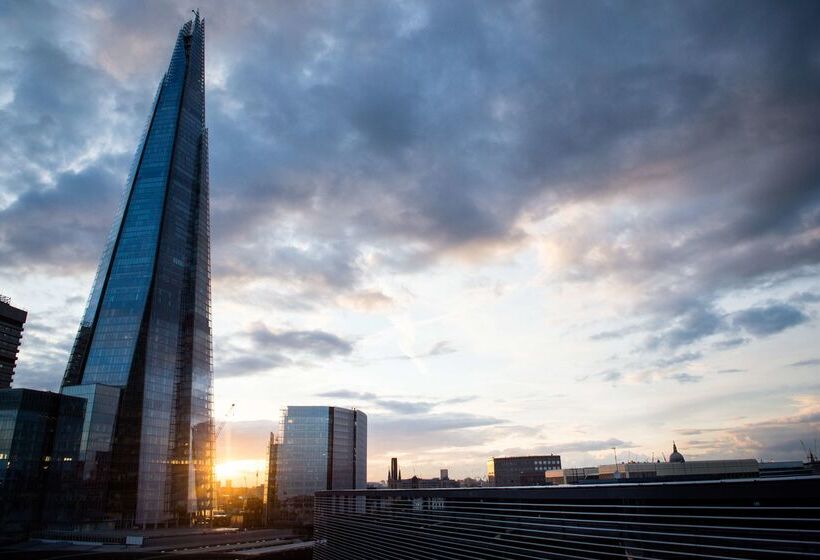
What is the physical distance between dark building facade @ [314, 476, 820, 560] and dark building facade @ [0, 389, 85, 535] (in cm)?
14600

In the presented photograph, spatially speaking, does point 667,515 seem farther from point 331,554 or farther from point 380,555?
point 331,554

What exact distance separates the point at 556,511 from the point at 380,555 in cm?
4380

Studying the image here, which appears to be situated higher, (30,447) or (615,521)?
(30,447)

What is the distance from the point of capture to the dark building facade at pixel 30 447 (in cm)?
15800

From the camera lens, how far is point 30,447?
540ft

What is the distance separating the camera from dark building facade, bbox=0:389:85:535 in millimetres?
158000

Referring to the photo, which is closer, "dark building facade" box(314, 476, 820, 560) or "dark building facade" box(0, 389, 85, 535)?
"dark building facade" box(314, 476, 820, 560)

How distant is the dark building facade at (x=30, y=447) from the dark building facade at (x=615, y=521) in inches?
5748

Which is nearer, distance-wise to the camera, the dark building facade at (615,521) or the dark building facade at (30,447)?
the dark building facade at (615,521)

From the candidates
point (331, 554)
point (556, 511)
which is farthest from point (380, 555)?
point (556, 511)

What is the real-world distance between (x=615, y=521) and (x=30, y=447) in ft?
622

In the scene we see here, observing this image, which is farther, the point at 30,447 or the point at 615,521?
the point at 30,447

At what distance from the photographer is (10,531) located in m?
154

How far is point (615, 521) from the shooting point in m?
39.6
